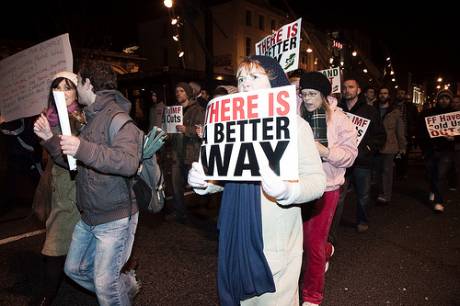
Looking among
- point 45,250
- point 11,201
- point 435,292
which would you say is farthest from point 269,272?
point 11,201

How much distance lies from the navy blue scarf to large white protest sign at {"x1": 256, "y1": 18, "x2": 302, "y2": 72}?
272cm

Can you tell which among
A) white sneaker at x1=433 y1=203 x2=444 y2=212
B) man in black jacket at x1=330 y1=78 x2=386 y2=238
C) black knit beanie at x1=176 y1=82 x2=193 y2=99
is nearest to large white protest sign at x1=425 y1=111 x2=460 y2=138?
white sneaker at x1=433 y1=203 x2=444 y2=212

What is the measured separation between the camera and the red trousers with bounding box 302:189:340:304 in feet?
9.92

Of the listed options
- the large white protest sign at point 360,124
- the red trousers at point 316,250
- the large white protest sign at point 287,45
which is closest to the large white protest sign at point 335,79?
the large white protest sign at point 360,124

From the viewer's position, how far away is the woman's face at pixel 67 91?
274cm

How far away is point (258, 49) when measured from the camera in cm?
522

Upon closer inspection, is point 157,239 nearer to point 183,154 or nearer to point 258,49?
point 183,154

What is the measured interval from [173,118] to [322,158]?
11.4 ft

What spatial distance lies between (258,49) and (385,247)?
10.6 ft

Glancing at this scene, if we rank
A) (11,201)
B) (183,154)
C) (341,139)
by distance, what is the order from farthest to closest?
(11,201)
(183,154)
(341,139)

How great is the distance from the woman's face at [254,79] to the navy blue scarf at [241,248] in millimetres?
535

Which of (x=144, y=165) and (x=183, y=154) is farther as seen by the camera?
(x=183, y=154)

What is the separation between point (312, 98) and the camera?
3.12m

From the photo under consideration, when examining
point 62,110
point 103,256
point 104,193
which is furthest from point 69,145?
point 103,256
